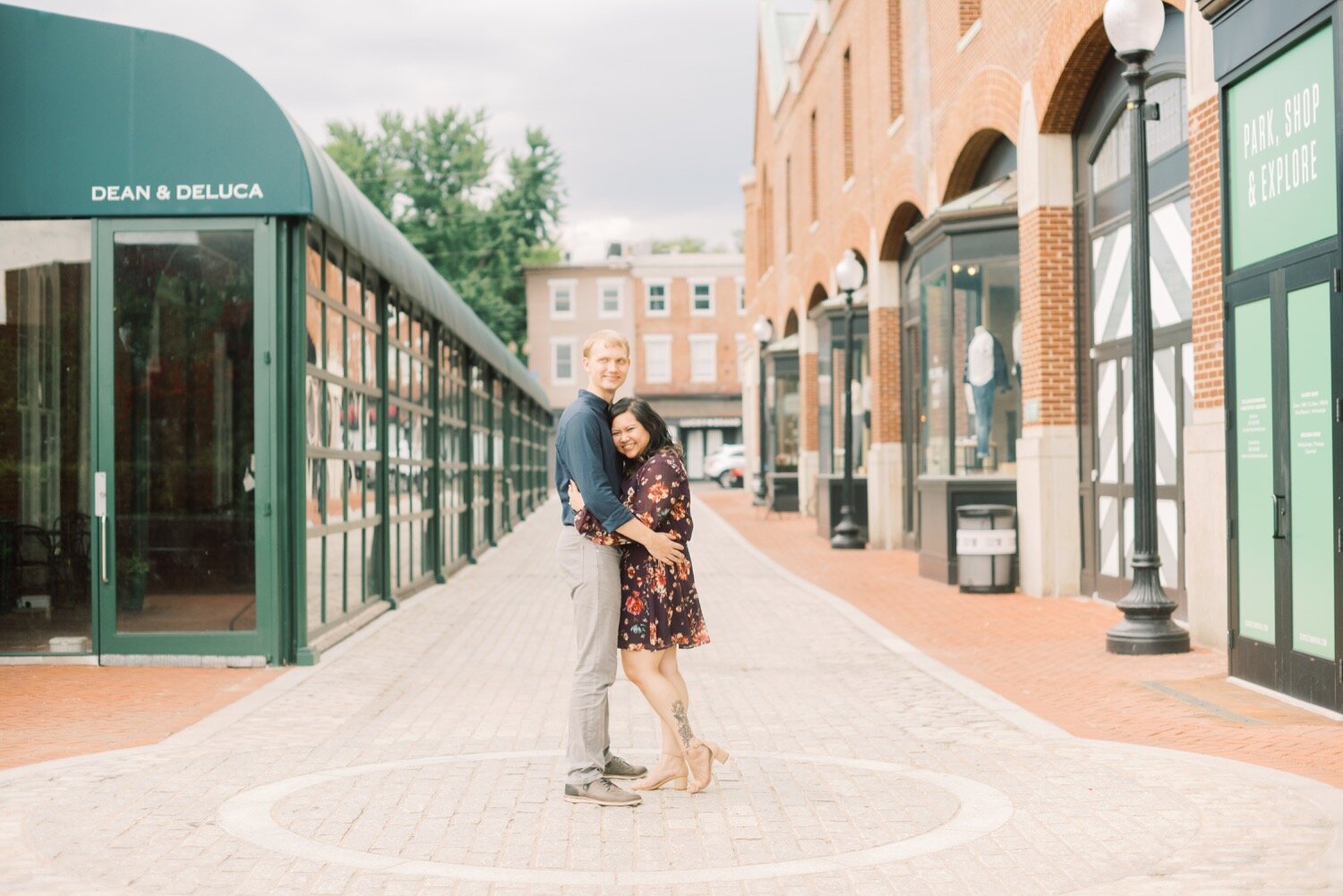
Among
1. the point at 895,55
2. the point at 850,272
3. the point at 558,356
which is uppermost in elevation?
the point at 895,55

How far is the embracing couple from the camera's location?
6.06 meters

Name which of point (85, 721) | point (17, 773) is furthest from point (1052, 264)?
point (17, 773)

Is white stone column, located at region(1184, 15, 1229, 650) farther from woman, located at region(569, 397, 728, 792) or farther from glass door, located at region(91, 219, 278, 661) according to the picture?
glass door, located at region(91, 219, 278, 661)

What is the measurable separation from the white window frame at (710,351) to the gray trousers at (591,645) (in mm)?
60790

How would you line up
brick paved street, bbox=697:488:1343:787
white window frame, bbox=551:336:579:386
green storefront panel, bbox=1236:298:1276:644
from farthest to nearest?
white window frame, bbox=551:336:579:386
green storefront panel, bbox=1236:298:1276:644
brick paved street, bbox=697:488:1343:787

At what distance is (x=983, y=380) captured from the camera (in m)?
16.7

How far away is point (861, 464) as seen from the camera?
25.8 m

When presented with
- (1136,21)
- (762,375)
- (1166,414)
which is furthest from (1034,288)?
(762,375)

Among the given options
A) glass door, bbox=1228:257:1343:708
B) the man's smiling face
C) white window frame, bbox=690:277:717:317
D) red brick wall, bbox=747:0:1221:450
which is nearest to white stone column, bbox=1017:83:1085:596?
red brick wall, bbox=747:0:1221:450

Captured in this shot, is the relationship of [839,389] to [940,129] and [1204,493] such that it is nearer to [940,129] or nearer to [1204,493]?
[940,129]

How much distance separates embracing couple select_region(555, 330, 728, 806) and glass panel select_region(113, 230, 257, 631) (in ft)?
14.6

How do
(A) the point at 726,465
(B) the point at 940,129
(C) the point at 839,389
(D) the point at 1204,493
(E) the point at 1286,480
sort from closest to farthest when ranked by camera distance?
(E) the point at 1286,480 → (D) the point at 1204,493 → (B) the point at 940,129 → (C) the point at 839,389 → (A) the point at 726,465

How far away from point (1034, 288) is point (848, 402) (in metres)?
7.10

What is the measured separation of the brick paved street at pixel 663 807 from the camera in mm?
5008
